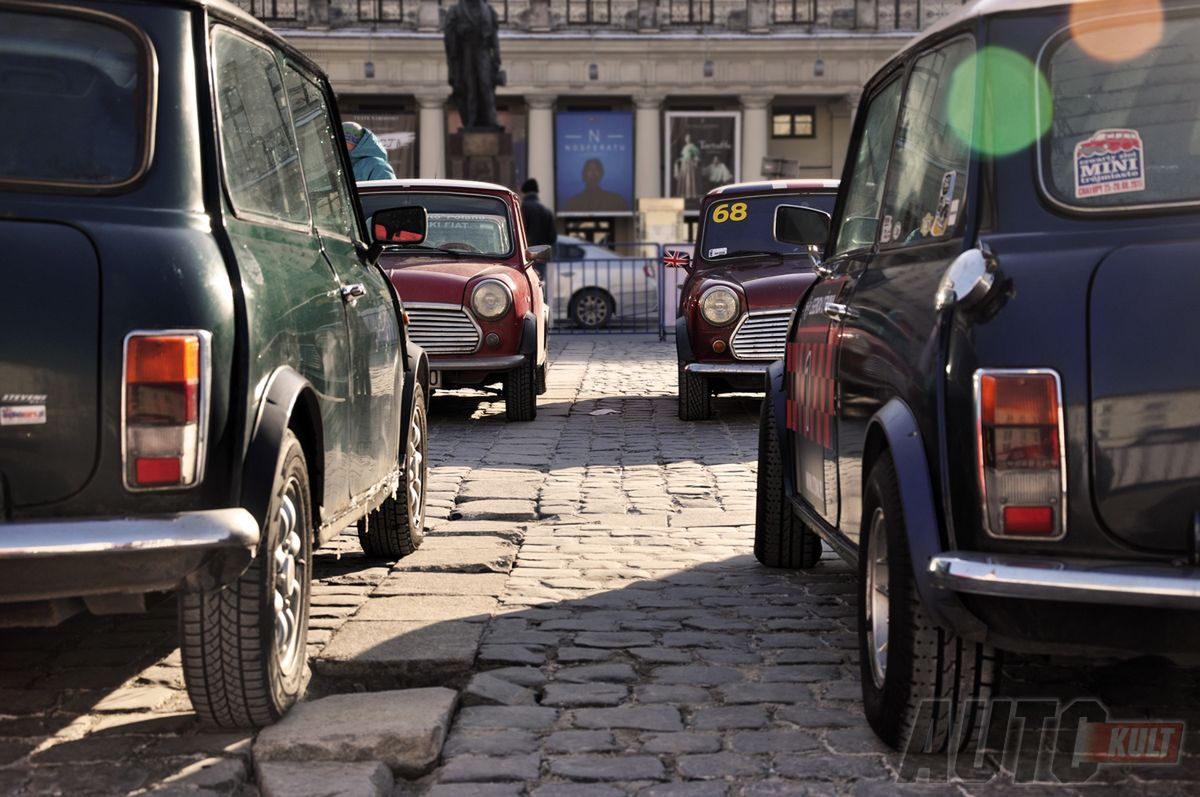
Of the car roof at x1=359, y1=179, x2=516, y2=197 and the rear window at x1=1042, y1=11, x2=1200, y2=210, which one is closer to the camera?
the rear window at x1=1042, y1=11, x2=1200, y2=210

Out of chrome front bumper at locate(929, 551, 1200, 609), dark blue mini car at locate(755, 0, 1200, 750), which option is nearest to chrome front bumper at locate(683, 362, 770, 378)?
dark blue mini car at locate(755, 0, 1200, 750)

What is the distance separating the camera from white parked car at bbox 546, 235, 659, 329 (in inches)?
1077

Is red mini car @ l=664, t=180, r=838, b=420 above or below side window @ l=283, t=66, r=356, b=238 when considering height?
below

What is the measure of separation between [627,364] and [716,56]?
131 feet

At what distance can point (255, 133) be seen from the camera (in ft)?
15.2

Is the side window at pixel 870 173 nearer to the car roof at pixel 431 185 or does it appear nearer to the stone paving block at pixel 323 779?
the stone paving block at pixel 323 779

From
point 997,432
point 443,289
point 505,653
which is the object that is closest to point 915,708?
point 997,432

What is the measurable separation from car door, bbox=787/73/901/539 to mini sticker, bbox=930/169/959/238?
66 cm

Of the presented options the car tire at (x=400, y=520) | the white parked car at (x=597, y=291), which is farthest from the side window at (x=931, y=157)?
the white parked car at (x=597, y=291)

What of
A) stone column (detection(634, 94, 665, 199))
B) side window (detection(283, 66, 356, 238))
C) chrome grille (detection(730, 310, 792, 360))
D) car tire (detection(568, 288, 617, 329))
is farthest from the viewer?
stone column (detection(634, 94, 665, 199))

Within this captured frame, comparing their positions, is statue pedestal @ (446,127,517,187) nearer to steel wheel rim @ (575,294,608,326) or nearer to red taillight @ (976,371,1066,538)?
steel wheel rim @ (575,294,608,326)

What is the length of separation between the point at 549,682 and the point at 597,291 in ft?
75.7

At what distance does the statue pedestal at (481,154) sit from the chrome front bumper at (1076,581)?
23708 mm

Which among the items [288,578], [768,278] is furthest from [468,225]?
[288,578]
